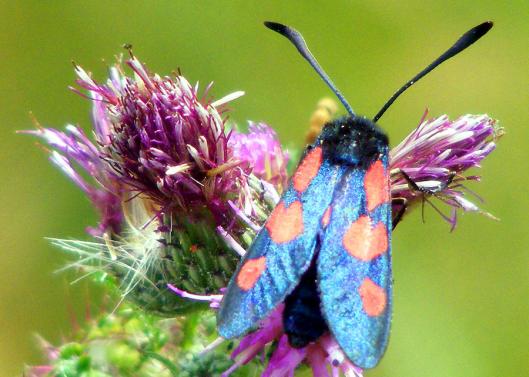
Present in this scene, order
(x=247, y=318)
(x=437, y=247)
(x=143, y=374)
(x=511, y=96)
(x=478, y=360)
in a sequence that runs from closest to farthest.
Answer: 1. (x=247, y=318)
2. (x=143, y=374)
3. (x=478, y=360)
4. (x=437, y=247)
5. (x=511, y=96)

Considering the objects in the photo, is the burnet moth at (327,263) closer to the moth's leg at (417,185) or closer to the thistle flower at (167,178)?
the moth's leg at (417,185)

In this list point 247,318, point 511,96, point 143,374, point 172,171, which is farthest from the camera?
point 511,96

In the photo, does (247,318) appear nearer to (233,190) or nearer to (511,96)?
(233,190)

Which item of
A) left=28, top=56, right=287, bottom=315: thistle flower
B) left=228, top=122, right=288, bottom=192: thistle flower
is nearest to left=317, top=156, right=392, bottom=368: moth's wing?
left=28, top=56, right=287, bottom=315: thistle flower

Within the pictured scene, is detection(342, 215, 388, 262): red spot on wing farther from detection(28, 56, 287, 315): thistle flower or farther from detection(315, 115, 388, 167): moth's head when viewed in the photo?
detection(28, 56, 287, 315): thistle flower

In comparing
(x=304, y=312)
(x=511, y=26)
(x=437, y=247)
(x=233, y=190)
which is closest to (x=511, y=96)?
(x=511, y=26)

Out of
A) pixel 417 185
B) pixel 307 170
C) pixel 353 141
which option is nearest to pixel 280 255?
pixel 307 170

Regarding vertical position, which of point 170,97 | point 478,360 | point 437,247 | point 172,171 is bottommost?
point 478,360
